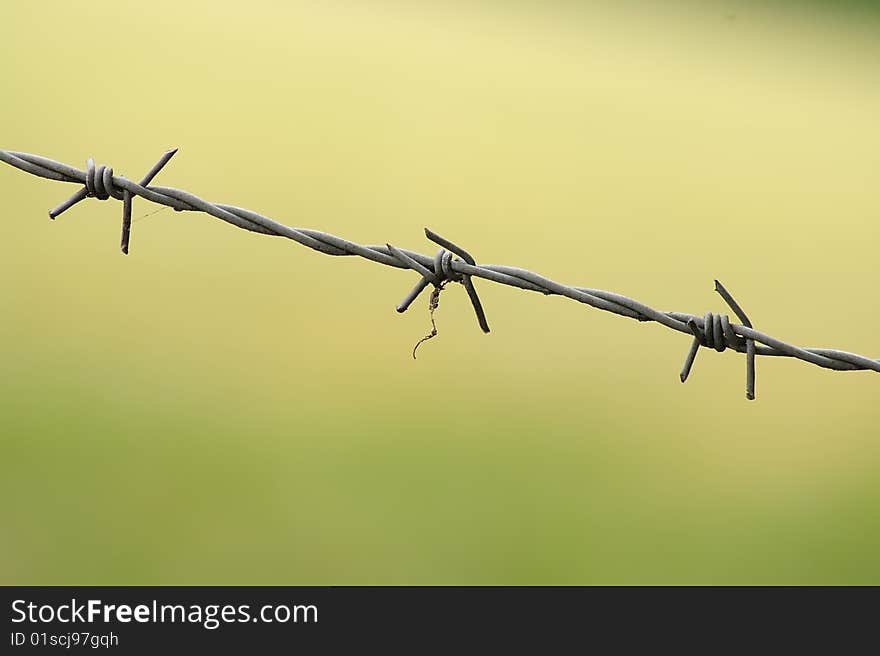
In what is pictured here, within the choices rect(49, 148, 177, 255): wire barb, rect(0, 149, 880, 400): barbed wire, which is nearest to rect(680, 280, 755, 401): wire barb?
rect(0, 149, 880, 400): barbed wire

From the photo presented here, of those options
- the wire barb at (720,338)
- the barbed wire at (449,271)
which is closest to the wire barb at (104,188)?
the barbed wire at (449,271)

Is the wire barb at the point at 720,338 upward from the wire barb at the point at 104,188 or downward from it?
downward

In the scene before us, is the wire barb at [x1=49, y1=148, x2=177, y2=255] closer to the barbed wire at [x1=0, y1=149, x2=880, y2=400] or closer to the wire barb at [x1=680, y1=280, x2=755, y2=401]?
the barbed wire at [x1=0, y1=149, x2=880, y2=400]

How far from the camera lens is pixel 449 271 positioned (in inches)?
44.7

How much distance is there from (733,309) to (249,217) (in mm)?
591

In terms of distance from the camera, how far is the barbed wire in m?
1.08

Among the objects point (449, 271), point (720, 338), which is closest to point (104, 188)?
point (449, 271)

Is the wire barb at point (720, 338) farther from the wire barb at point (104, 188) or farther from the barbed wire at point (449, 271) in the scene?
the wire barb at point (104, 188)

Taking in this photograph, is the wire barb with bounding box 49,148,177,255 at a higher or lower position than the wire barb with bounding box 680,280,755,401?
higher

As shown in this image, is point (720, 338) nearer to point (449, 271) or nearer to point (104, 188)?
point (449, 271)

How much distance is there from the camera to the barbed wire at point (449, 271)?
3.54ft
